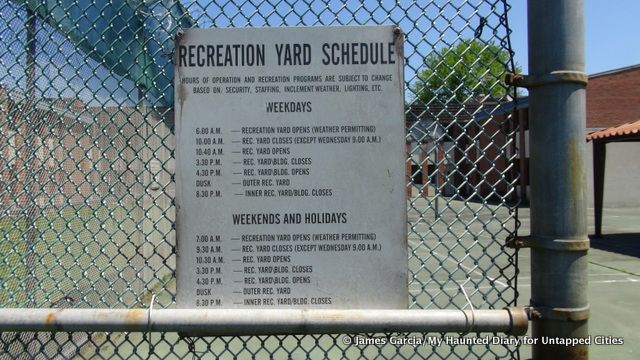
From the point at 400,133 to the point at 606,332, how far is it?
4698 millimetres

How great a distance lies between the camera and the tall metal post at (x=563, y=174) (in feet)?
5.43

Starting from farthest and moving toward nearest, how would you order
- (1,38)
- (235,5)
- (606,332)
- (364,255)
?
1. (606,332)
2. (1,38)
3. (235,5)
4. (364,255)

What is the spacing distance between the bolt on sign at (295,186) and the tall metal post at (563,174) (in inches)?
18.7

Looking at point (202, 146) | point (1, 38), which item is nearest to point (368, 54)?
point (202, 146)

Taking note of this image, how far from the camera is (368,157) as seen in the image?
177 centimetres

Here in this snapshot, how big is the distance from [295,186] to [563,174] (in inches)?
35.2

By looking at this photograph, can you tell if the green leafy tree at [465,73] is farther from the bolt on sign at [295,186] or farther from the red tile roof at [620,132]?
the red tile roof at [620,132]

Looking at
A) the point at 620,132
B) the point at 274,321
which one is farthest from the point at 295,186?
the point at 620,132

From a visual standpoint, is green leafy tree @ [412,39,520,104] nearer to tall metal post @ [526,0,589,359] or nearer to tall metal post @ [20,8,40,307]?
tall metal post @ [526,0,589,359]

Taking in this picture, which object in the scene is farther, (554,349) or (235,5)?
(235,5)

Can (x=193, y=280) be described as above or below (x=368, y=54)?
below

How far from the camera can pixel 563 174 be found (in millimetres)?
1658

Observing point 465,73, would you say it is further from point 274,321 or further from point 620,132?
point 620,132

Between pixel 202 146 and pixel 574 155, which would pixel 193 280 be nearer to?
pixel 202 146
